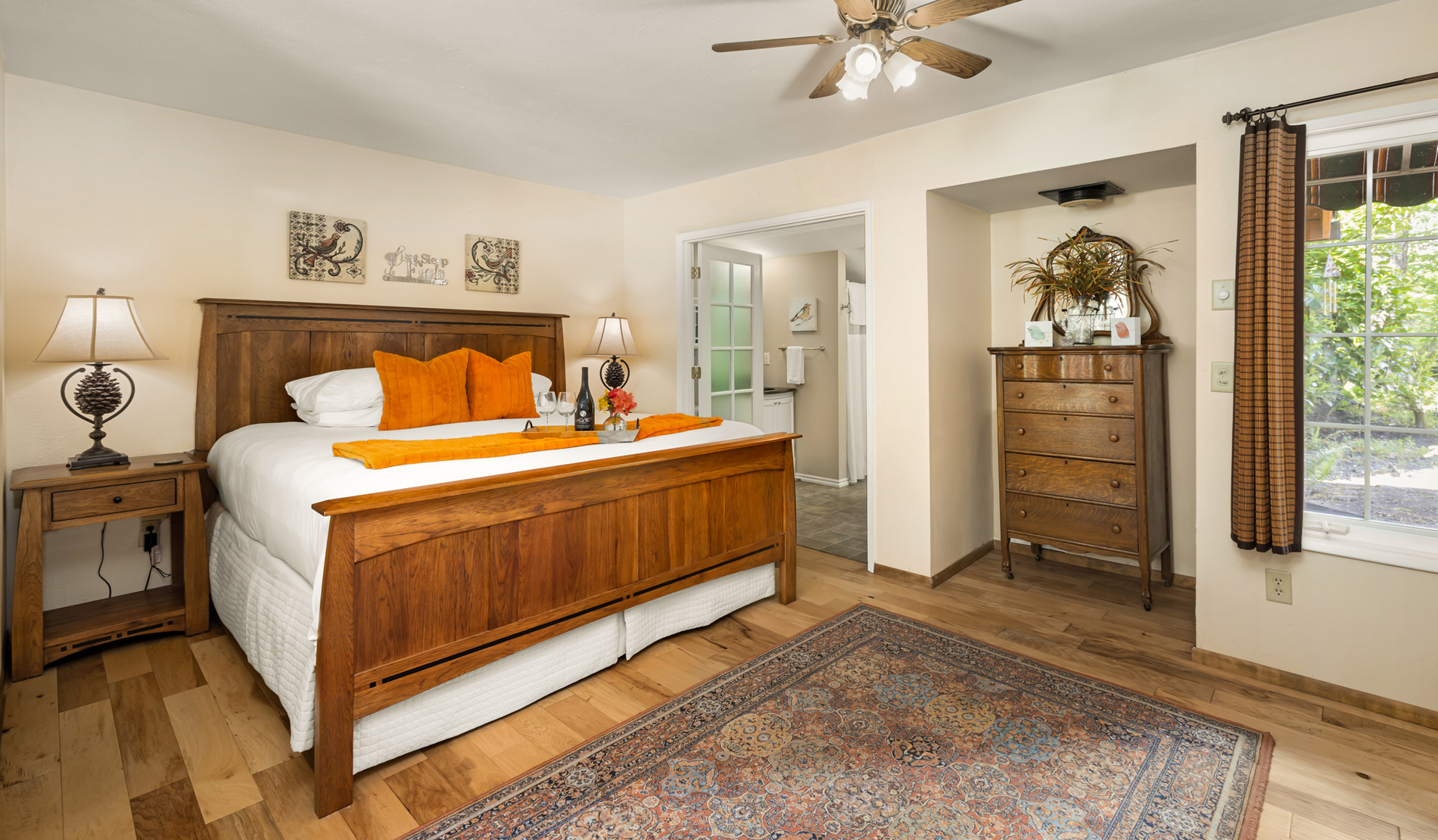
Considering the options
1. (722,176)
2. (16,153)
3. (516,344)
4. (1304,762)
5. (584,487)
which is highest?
(722,176)

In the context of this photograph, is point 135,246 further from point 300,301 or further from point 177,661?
point 177,661

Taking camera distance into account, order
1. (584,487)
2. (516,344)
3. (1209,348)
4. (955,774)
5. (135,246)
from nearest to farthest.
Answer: (955,774)
(584,487)
(1209,348)
(135,246)
(516,344)

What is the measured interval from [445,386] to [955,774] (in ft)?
8.86

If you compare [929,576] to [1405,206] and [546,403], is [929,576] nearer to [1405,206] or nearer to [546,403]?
[546,403]

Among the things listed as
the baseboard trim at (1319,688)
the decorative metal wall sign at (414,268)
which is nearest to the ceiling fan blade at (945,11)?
the baseboard trim at (1319,688)

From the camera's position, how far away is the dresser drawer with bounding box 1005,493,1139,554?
294cm

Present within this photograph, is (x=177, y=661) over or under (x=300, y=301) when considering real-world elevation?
under

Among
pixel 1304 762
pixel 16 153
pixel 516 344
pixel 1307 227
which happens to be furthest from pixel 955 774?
pixel 16 153

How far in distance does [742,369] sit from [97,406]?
3518 mm

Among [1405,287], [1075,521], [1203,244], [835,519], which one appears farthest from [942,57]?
[835,519]

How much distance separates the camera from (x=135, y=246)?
9.16ft

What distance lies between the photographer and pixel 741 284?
15.7 ft

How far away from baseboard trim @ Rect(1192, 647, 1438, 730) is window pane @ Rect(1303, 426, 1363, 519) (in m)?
0.58

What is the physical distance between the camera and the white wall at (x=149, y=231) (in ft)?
8.50
